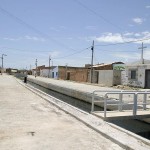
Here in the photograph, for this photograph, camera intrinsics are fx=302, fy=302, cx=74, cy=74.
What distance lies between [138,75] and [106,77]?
894 cm

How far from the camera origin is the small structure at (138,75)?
34625 mm

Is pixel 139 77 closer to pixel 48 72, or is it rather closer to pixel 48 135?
pixel 48 135

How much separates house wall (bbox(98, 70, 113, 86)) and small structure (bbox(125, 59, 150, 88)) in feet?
12.3

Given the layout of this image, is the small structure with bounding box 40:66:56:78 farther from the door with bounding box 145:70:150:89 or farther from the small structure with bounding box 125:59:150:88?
the door with bounding box 145:70:150:89

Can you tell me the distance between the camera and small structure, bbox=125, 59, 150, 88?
34625mm

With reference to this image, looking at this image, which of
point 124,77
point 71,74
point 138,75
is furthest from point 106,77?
point 71,74

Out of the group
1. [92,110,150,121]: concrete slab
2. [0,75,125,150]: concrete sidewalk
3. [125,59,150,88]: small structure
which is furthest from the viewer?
[125,59,150,88]: small structure

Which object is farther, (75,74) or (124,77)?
(75,74)

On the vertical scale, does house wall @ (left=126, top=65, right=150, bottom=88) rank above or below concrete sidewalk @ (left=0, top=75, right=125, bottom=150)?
above

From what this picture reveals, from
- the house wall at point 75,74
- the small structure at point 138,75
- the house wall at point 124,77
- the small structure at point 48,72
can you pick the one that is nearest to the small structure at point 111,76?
the house wall at point 124,77

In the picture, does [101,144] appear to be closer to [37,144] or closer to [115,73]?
[37,144]

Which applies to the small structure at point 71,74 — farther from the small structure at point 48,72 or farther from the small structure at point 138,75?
the small structure at point 138,75

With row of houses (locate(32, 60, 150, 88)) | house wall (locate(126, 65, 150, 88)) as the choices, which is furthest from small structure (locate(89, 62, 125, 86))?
house wall (locate(126, 65, 150, 88))

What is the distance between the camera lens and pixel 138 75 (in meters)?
36.1
